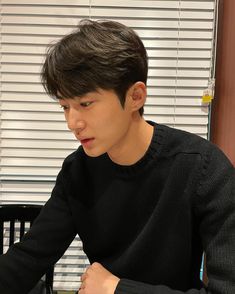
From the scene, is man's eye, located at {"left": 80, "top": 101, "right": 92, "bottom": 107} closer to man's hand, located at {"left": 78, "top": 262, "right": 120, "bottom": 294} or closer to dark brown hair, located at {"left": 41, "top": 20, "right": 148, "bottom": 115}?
dark brown hair, located at {"left": 41, "top": 20, "right": 148, "bottom": 115}

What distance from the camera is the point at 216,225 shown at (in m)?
0.84

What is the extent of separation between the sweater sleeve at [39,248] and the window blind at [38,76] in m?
0.88

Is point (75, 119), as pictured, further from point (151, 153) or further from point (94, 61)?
point (151, 153)

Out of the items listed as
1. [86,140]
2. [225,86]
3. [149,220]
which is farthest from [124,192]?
[225,86]

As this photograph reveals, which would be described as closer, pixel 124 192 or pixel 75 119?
pixel 75 119

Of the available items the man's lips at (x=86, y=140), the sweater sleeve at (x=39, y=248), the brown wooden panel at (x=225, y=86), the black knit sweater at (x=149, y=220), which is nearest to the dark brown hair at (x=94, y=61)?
the man's lips at (x=86, y=140)

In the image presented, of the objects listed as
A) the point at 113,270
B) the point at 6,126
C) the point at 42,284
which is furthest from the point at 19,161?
the point at 113,270

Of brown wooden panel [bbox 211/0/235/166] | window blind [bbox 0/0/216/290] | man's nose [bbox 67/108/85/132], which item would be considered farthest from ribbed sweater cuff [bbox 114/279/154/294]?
window blind [bbox 0/0/216/290]

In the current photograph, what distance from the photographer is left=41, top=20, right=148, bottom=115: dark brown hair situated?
797 millimetres

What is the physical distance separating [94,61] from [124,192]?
0.39 m

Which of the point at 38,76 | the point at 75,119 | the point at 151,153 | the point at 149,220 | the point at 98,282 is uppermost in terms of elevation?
the point at 38,76

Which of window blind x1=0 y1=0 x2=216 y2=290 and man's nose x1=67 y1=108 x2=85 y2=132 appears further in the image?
window blind x1=0 y1=0 x2=216 y2=290

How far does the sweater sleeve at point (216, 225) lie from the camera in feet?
2.65

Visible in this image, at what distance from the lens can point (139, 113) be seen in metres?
0.97
